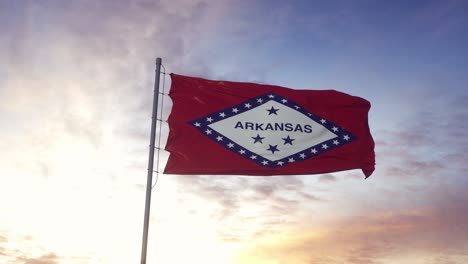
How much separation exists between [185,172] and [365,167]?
7.28 m

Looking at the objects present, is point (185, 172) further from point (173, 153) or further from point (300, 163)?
point (300, 163)

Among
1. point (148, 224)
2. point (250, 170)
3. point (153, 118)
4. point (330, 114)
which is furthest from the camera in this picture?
point (330, 114)

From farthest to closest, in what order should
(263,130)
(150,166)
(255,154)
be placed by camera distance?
(263,130), (255,154), (150,166)

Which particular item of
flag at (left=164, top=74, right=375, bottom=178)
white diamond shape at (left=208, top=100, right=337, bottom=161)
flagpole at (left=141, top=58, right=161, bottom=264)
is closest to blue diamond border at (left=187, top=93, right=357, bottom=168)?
flag at (left=164, top=74, right=375, bottom=178)

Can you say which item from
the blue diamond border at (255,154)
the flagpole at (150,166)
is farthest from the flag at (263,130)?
the flagpole at (150,166)

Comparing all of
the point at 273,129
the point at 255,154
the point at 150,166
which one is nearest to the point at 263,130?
the point at 273,129

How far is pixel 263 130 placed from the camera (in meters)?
20.5

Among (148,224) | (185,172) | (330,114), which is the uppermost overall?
(330,114)

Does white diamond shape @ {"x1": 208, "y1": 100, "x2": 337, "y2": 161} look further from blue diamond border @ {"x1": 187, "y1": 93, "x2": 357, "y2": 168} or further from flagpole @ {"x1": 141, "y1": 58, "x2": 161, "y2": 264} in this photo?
flagpole @ {"x1": 141, "y1": 58, "x2": 161, "y2": 264}

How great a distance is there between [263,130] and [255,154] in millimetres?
1141

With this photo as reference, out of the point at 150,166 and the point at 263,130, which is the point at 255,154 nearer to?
the point at 263,130

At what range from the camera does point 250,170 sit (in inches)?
778

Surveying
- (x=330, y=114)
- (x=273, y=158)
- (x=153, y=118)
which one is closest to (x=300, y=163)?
(x=273, y=158)

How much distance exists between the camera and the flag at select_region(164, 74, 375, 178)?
19531mm
